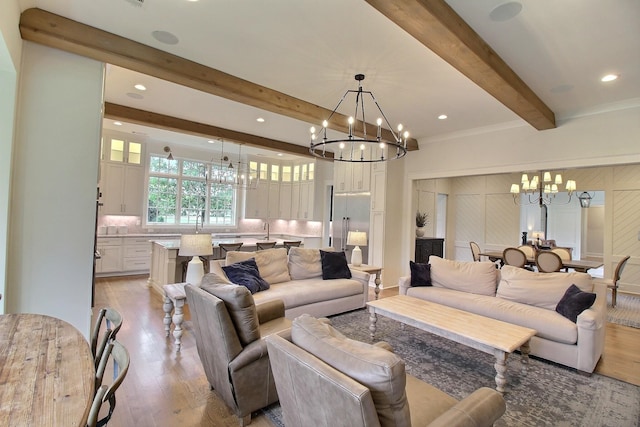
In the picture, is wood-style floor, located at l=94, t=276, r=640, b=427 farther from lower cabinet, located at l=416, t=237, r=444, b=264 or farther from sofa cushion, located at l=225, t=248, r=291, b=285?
lower cabinet, located at l=416, t=237, r=444, b=264

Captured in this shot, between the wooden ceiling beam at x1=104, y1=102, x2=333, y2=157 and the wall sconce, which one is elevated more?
the wooden ceiling beam at x1=104, y1=102, x2=333, y2=157

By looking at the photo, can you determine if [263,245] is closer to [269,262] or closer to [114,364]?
[269,262]

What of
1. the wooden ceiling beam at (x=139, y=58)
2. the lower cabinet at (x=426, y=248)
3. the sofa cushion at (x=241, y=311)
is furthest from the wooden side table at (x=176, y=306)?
the lower cabinet at (x=426, y=248)

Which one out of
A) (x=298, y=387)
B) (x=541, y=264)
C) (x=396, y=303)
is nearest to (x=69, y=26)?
(x=298, y=387)

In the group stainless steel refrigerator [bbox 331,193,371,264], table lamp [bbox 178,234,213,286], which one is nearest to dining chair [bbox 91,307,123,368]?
table lamp [bbox 178,234,213,286]

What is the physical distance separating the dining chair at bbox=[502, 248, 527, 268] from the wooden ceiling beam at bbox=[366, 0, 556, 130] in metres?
2.75

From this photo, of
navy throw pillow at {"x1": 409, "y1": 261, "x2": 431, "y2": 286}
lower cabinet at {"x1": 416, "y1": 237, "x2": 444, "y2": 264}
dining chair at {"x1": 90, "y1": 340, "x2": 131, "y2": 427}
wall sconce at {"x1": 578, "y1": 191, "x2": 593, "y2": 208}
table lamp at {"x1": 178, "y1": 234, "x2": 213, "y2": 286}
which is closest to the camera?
dining chair at {"x1": 90, "y1": 340, "x2": 131, "y2": 427}

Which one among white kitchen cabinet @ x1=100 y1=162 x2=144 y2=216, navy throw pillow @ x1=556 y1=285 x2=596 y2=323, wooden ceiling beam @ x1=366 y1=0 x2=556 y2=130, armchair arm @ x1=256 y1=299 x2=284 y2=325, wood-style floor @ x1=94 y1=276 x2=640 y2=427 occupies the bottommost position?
wood-style floor @ x1=94 y1=276 x2=640 y2=427

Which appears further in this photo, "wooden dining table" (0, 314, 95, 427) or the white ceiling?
the white ceiling

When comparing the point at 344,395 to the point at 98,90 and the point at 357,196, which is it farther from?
the point at 357,196

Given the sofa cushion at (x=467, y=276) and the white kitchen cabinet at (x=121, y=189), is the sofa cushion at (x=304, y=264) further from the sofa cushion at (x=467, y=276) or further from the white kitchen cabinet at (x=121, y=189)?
the white kitchen cabinet at (x=121, y=189)

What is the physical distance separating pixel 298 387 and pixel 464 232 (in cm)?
889

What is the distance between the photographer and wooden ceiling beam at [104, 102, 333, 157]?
4733 mm

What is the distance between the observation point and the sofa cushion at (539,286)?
3.38 metres
